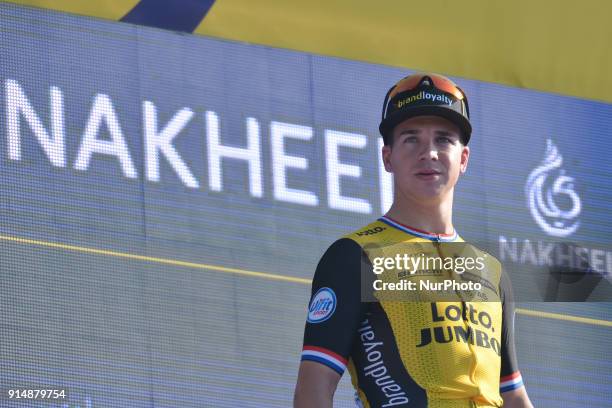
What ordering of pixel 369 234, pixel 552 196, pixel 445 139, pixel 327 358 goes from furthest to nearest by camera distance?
pixel 552 196 < pixel 445 139 < pixel 369 234 < pixel 327 358

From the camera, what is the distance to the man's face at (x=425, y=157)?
2891 mm

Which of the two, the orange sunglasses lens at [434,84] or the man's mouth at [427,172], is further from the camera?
the orange sunglasses lens at [434,84]

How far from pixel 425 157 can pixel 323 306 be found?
43cm

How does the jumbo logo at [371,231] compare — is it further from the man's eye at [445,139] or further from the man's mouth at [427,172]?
the man's eye at [445,139]

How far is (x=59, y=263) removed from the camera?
409 cm

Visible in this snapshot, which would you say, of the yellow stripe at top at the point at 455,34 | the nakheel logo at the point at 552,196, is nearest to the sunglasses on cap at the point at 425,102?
the yellow stripe at top at the point at 455,34

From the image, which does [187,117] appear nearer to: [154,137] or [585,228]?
[154,137]

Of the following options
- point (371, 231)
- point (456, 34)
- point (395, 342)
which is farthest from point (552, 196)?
A: point (395, 342)

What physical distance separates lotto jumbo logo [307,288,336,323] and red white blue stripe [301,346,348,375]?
64 millimetres

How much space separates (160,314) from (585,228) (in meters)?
1.92

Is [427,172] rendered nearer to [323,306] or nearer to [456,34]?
[323,306]

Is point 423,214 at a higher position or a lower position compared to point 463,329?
higher

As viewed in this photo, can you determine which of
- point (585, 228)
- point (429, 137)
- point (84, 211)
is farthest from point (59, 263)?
point (585, 228)

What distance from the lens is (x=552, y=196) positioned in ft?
17.0
